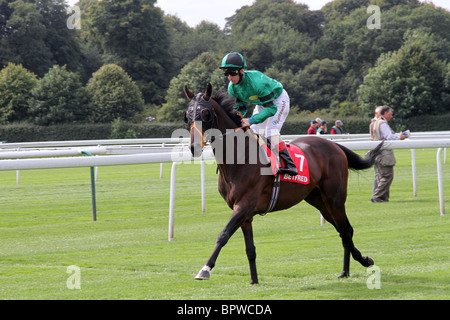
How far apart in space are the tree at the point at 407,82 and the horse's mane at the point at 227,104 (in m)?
39.9

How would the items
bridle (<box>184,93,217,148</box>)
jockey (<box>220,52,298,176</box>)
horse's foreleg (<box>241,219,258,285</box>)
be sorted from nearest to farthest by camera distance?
bridle (<box>184,93,217,148</box>) → horse's foreleg (<box>241,219,258,285</box>) → jockey (<box>220,52,298,176</box>)

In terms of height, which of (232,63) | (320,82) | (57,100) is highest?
(320,82)

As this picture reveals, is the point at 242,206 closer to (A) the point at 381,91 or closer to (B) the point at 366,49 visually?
(A) the point at 381,91

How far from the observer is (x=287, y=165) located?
17.0 ft

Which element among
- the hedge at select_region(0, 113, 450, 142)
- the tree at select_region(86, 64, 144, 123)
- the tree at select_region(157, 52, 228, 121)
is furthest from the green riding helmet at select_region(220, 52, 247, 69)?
the tree at select_region(86, 64, 144, 123)

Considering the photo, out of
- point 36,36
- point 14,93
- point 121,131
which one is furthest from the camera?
point 36,36

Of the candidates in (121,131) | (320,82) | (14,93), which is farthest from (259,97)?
(320,82)

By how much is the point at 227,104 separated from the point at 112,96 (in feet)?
128

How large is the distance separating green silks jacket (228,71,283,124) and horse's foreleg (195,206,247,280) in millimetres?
765

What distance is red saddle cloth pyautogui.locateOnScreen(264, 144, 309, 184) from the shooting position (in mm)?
5094

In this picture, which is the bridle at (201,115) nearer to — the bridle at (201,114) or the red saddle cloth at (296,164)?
the bridle at (201,114)

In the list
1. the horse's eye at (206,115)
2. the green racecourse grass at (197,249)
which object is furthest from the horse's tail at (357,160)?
the horse's eye at (206,115)

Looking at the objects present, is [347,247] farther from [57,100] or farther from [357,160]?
[57,100]

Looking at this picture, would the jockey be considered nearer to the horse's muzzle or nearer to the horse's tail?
the horse's muzzle
